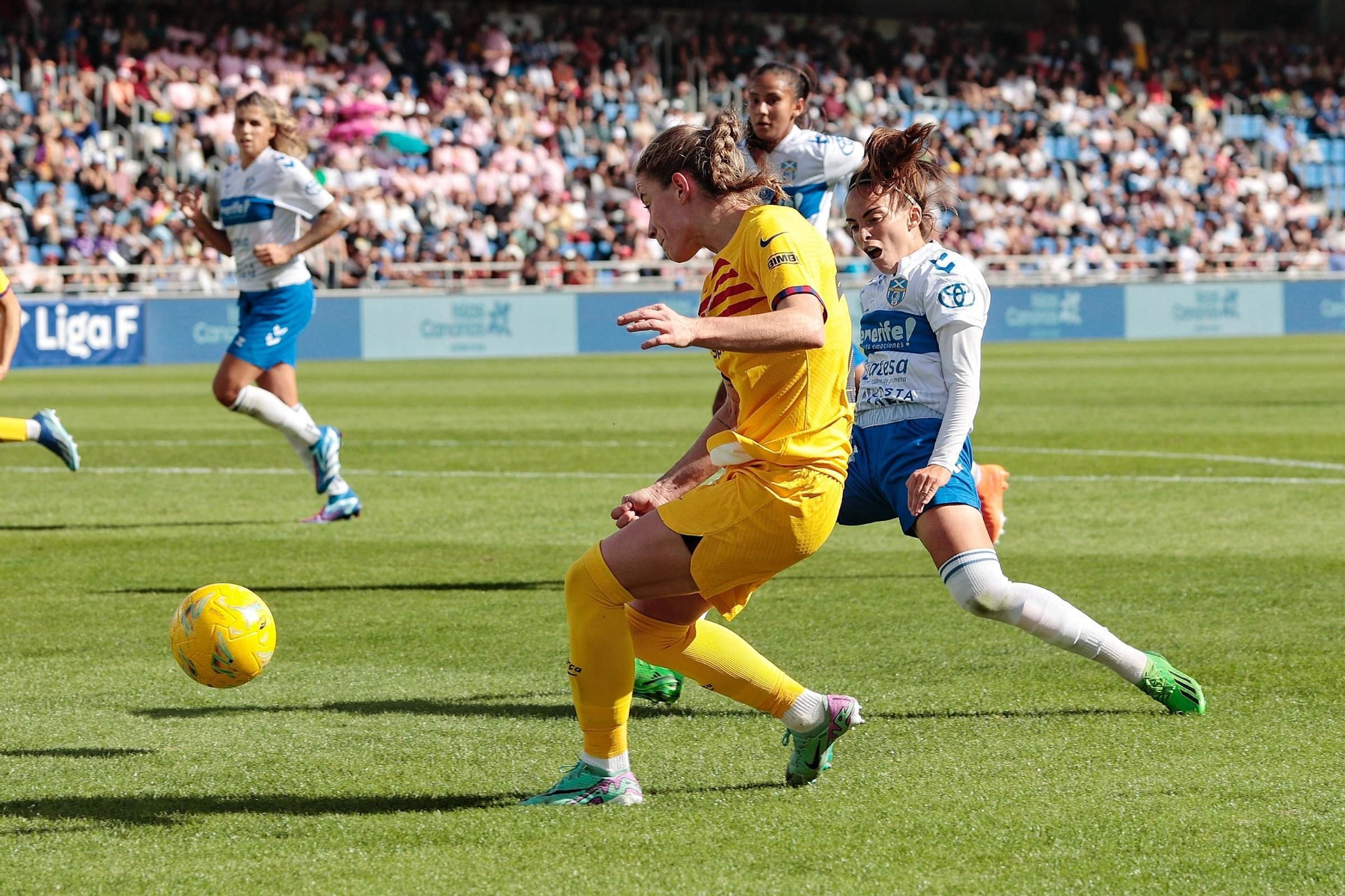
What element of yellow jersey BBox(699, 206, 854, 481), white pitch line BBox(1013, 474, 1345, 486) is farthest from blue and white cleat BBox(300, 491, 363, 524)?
yellow jersey BBox(699, 206, 854, 481)

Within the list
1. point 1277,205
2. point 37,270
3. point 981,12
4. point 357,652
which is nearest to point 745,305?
point 357,652

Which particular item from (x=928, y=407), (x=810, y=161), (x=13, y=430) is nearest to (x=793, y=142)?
(x=810, y=161)

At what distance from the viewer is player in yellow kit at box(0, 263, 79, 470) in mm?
9000

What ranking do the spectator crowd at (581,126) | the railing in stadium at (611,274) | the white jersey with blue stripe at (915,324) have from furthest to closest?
the spectator crowd at (581,126) < the railing in stadium at (611,274) < the white jersey with blue stripe at (915,324)

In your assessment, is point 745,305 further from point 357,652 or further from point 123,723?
point 357,652

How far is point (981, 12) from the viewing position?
1858 inches

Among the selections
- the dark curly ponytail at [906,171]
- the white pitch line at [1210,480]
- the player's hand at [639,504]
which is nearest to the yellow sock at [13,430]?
the white pitch line at [1210,480]

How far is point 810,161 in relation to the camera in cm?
750

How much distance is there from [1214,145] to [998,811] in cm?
4102

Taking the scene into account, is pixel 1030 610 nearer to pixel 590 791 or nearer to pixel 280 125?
pixel 590 791

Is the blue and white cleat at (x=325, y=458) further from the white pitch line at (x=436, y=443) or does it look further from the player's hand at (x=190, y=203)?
the white pitch line at (x=436, y=443)

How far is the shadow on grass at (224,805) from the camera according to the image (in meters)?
4.29

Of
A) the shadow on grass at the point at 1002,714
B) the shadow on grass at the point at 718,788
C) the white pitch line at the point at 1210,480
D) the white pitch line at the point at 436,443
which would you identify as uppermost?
the shadow on grass at the point at 718,788

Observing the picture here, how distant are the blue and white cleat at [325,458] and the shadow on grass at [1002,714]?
18.1ft
